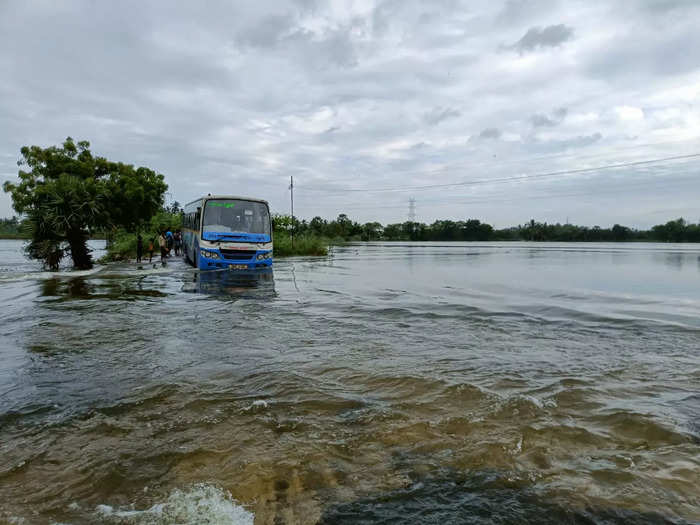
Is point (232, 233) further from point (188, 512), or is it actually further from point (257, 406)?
point (188, 512)

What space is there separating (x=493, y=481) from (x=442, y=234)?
135503 millimetres

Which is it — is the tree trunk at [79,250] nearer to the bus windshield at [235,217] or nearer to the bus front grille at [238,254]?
the bus windshield at [235,217]

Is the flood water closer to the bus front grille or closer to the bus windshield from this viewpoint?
the bus front grille

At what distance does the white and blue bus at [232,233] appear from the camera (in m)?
16.8

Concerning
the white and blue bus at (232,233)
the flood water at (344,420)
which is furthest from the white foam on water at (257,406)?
the white and blue bus at (232,233)

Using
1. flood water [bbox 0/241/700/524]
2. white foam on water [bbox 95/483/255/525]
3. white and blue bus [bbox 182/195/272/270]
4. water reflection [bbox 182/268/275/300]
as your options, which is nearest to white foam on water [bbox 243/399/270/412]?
flood water [bbox 0/241/700/524]

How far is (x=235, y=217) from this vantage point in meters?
17.5

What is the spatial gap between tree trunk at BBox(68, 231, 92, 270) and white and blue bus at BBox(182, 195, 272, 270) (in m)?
5.30

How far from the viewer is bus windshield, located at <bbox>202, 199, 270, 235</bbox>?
1717 cm

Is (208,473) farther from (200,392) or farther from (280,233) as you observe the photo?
(280,233)

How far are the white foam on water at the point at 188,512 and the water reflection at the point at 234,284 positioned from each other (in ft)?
30.4

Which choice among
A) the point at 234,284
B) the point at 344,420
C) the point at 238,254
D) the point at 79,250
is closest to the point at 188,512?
the point at 344,420

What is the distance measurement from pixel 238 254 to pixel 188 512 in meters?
14.8

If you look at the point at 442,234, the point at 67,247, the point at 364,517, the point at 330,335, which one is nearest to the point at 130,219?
the point at 67,247
